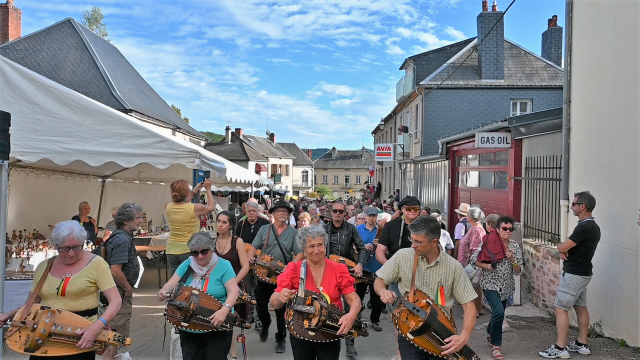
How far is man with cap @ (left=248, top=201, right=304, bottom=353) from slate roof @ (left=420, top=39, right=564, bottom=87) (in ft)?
55.2

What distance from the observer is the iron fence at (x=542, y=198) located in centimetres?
763

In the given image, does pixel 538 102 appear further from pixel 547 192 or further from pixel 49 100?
pixel 49 100

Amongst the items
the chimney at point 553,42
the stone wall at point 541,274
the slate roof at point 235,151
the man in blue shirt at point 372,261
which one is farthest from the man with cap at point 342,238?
the slate roof at point 235,151

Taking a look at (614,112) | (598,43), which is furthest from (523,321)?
(598,43)

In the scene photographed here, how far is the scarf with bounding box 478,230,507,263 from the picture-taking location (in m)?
5.40

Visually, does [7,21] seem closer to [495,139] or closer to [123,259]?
[495,139]

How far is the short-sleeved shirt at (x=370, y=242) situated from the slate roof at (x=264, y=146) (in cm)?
4617

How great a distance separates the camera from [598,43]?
6.33 meters

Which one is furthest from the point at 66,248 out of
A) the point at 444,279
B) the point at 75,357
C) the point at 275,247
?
the point at 275,247

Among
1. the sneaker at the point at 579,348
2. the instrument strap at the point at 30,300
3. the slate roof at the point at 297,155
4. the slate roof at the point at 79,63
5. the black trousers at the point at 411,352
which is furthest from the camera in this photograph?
the slate roof at the point at 297,155

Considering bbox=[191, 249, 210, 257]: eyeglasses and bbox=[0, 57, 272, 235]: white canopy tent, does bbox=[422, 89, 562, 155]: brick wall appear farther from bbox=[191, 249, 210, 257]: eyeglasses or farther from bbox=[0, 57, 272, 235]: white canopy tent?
bbox=[191, 249, 210, 257]: eyeglasses

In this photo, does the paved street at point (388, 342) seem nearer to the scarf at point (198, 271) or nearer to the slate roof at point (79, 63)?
the scarf at point (198, 271)

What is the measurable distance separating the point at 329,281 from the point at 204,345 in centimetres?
112

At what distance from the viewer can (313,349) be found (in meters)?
3.48
